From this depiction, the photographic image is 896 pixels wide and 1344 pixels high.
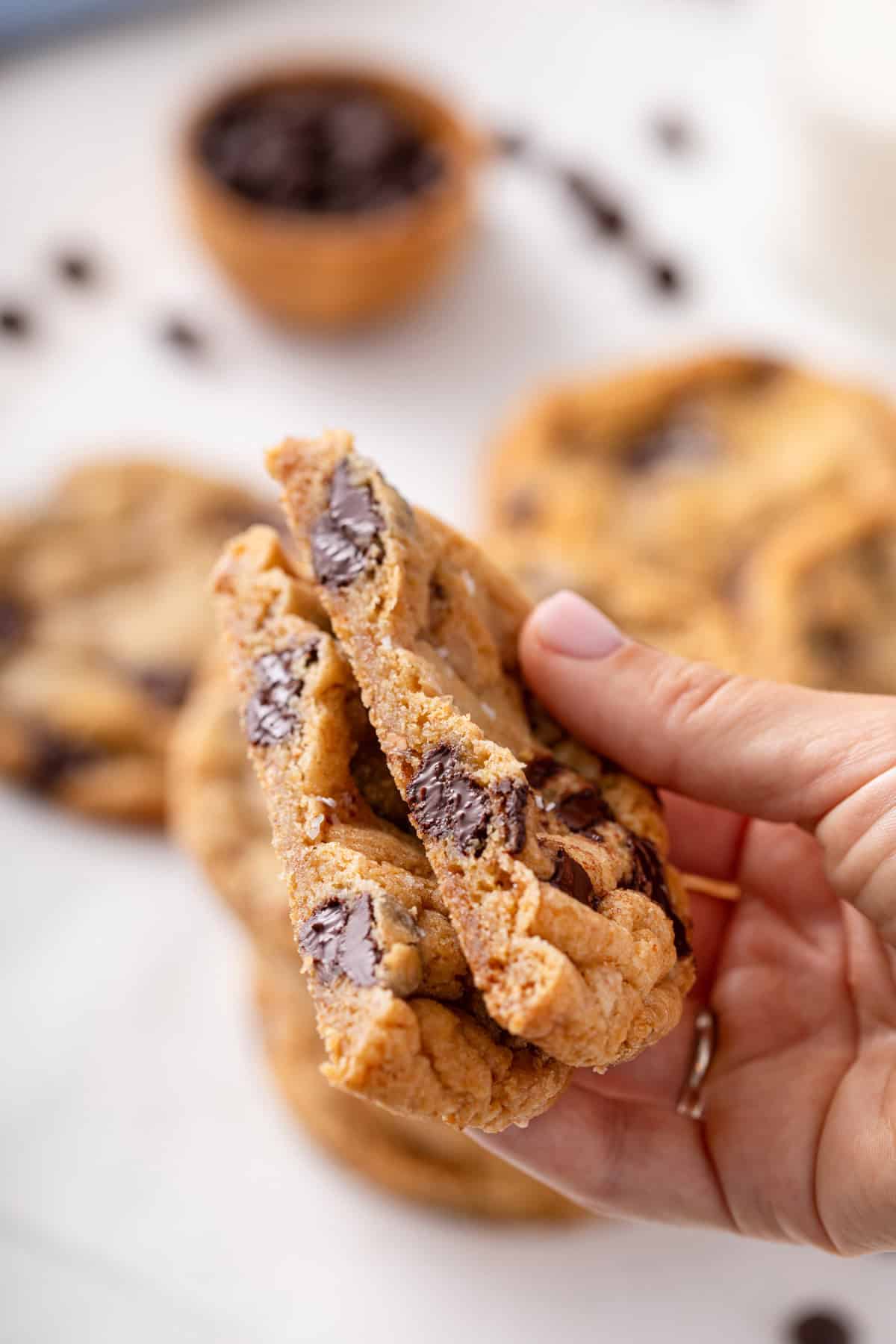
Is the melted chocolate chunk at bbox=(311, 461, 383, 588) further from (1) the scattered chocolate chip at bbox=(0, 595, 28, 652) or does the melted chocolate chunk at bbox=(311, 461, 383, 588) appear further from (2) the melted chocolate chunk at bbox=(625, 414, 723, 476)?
(2) the melted chocolate chunk at bbox=(625, 414, 723, 476)

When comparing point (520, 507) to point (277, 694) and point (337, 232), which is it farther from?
point (277, 694)

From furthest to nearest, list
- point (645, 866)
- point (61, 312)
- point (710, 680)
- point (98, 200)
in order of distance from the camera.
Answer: point (98, 200)
point (61, 312)
point (710, 680)
point (645, 866)

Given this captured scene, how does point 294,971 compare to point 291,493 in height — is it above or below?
below

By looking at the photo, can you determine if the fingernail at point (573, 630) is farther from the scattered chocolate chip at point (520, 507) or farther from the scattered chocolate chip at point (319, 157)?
the scattered chocolate chip at point (319, 157)

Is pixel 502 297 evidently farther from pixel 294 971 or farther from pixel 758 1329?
pixel 758 1329

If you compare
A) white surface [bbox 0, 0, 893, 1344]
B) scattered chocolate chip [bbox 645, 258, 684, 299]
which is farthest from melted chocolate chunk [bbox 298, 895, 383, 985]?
scattered chocolate chip [bbox 645, 258, 684, 299]

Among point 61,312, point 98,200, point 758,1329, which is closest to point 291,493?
point 758,1329
